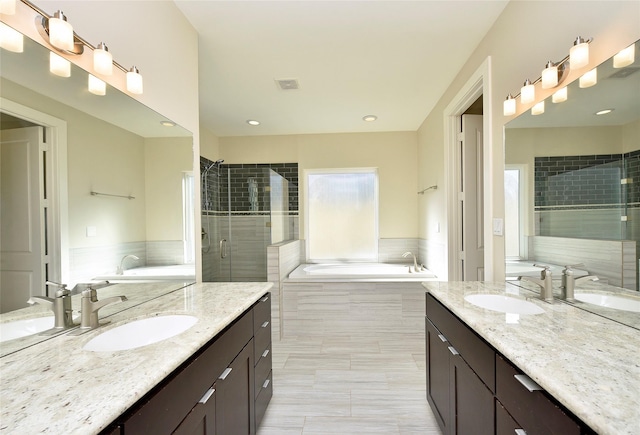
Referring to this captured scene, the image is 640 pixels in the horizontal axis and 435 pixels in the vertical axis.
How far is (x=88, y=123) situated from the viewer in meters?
1.26

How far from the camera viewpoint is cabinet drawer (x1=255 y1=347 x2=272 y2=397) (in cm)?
172

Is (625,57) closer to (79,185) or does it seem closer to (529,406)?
(529,406)

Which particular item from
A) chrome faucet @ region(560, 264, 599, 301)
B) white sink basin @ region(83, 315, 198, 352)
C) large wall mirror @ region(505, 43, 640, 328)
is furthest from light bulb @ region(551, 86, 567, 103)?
white sink basin @ region(83, 315, 198, 352)

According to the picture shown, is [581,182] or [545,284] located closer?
[581,182]

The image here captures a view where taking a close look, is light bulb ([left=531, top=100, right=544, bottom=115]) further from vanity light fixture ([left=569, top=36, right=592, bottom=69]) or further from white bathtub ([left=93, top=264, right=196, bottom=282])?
white bathtub ([left=93, top=264, right=196, bottom=282])

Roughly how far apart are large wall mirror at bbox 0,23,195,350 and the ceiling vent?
1226mm

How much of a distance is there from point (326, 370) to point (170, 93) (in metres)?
2.37

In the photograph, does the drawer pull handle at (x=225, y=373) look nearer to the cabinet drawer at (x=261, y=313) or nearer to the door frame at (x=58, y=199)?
the cabinet drawer at (x=261, y=313)

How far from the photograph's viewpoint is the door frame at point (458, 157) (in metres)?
2.02

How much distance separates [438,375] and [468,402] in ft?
1.48

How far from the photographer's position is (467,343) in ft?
4.17

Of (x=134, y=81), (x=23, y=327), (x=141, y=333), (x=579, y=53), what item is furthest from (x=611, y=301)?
(x=134, y=81)

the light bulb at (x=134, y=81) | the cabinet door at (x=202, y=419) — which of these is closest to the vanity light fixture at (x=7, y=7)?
the light bulb at (x=134, y=81)

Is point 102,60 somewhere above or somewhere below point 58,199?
above
